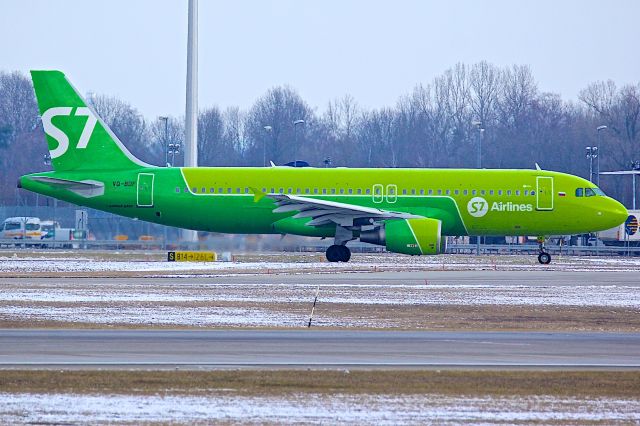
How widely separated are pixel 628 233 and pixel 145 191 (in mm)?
34759

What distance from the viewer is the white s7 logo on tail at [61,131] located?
45.5 m

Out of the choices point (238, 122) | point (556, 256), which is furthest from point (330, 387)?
point (238, 122)

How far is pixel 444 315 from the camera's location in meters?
25.5

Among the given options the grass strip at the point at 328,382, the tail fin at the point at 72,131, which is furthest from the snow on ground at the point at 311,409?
the tail fin at the point at 72,131

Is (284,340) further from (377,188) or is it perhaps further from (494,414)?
(377,188)

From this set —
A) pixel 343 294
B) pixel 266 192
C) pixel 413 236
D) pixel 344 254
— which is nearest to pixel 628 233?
pixel 344 254

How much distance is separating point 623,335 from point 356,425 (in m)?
10.6

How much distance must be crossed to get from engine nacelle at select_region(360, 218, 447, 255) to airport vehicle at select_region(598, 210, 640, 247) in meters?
29.7

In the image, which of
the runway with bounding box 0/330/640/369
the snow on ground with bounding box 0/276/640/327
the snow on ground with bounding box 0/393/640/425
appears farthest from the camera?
the snow on ground with bounding box 0/276/640/327

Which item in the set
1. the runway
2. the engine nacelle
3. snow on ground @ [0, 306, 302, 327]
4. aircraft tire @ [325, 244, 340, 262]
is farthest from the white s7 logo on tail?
the runway

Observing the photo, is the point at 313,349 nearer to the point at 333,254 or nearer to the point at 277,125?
the point at 333,254

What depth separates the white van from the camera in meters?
77.7

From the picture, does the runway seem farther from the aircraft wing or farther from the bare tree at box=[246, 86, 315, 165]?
the bare tree at box=[246, 86, 315, 165]

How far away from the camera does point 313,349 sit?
745 inches
